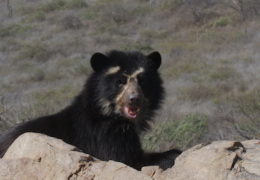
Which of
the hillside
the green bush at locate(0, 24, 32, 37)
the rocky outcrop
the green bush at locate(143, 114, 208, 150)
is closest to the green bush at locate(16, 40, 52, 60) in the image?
the hillside

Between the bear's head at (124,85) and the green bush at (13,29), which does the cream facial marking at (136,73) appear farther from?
the green bush at (13,29)

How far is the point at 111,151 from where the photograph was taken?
623 centimetres

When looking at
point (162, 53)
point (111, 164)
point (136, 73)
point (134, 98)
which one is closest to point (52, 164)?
point (111, 164)

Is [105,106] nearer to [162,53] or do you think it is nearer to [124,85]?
[124,85]

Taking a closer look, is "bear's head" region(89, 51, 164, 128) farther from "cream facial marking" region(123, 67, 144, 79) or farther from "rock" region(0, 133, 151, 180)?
"rock" region(0, 133, 151, 180)

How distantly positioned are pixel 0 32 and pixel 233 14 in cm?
1389

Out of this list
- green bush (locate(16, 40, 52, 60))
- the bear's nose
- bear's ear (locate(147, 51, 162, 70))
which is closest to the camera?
the bear's nose

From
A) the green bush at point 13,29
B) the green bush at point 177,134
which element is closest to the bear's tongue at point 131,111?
the green bush at point 177,134

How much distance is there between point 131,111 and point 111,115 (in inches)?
9.8

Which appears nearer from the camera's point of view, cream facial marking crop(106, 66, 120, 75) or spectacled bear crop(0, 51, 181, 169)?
spectacled bear crop(0, 51, 181, 169)

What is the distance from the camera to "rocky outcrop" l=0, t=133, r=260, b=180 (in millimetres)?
4203

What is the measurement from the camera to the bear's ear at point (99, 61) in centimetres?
648

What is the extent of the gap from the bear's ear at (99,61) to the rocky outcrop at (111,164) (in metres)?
1.50

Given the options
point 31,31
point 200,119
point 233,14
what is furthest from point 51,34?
point 200,119
